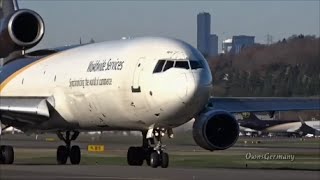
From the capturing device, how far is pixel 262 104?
3023 cm

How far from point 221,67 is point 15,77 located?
3349cm

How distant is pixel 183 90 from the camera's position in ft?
A: 71.9

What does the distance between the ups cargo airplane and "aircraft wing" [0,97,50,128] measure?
31mm

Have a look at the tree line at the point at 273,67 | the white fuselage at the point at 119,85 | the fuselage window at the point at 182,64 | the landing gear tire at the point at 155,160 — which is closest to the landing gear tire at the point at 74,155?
the white fuselage at the point at 119,85

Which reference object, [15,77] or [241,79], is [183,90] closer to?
[15,77]

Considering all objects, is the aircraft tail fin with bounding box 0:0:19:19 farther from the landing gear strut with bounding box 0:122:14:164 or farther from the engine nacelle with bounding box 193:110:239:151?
the landing gear strut with bounding box 0:122:14:164

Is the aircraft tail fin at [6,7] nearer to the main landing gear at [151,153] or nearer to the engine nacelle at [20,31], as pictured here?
the engine nacelle at [20,31]

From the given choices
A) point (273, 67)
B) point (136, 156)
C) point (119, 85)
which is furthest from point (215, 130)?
point (273, 67)

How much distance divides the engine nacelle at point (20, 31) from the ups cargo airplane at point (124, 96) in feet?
19.9

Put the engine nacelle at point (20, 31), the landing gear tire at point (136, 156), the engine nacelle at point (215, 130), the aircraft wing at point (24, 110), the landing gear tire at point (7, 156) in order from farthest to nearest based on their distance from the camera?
the landing gear tire at point (7, 156)
the landing gear tire at point (136, 156)
the aircraft wing at point (24, 110)
the engine nacelle at point (215, 130)
the engine nacelle at point (20, 31)

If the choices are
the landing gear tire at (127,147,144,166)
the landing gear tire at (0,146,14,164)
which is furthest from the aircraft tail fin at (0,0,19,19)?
the landing gear tire at (0,146,14,164)

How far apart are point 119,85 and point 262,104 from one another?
7.75 metres

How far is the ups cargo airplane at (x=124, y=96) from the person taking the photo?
74.3 ft

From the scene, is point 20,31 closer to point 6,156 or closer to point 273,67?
point 6,156
